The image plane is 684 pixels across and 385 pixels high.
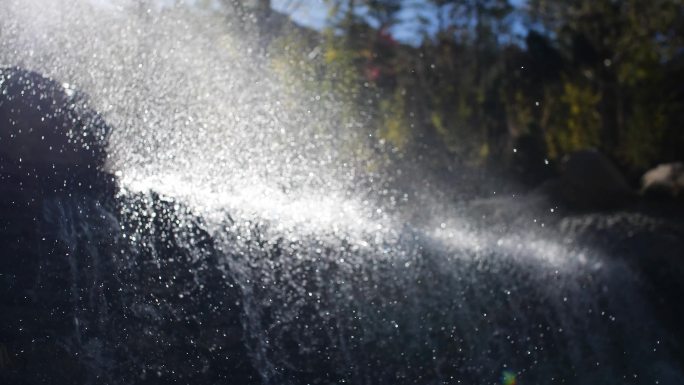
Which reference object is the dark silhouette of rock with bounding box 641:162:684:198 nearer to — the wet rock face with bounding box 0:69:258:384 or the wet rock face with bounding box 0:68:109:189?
the wet rock face with bounding box 0:69:258:384

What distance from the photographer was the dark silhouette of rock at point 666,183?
695cm

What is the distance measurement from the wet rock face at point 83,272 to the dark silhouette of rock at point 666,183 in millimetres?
5387

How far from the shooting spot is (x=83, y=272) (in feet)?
7.97

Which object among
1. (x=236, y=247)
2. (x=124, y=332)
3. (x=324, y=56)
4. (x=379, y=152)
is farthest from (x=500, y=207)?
(x=124, y=332)

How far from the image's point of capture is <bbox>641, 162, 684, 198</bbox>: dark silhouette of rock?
22.8 feet

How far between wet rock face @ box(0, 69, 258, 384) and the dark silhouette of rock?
539 centimetres

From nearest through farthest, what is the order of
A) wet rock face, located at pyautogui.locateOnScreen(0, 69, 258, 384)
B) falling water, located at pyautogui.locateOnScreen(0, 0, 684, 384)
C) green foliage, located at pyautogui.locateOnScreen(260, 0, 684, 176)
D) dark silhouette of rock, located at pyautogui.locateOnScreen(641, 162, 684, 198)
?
wet rock face, located at pyautogui.locateOnScreen(0, 69, 258, 384) → falling water, located at pyautogui.locateOnScreen(0, 0, 684, 384) → dark silhouette of rock, located at pyautogui.locateOnScreen(641, 162, 684, 198) → green foliage, located at pyautogui.locateOnScreen(260, 0, 684, 176)

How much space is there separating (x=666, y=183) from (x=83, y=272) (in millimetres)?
5920

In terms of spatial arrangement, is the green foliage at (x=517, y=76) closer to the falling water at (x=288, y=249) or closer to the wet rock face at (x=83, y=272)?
the falling water at (x=288, y=249)

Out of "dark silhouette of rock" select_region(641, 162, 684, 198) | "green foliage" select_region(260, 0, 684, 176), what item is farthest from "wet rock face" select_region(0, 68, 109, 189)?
"dark silhouette of rock" select_region(641, 162, 684, 198)

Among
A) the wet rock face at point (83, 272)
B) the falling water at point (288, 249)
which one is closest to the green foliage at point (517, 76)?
the falling water at point (288, 249)

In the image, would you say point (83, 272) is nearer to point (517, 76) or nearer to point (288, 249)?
point (288, 249)

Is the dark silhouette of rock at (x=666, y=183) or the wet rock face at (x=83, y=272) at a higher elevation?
the dark silhouette of rock at (x=666, y=183)

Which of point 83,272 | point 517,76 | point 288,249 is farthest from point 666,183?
point 83,272
